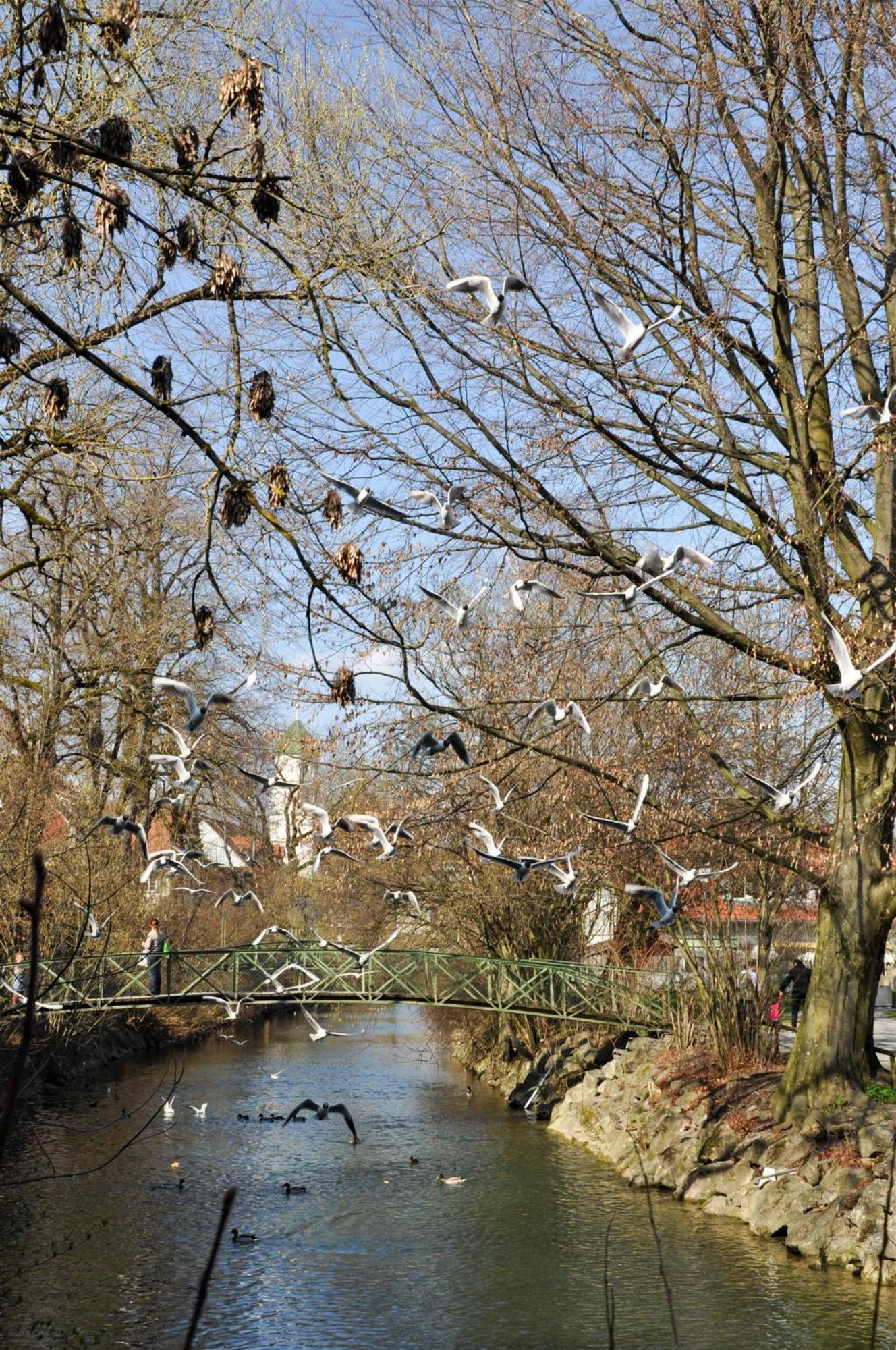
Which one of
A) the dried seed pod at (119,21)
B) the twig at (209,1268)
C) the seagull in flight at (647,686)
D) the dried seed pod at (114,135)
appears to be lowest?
the twig at (209,1268)

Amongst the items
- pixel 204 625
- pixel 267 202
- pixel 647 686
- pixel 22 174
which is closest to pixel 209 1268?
pixel 204 625

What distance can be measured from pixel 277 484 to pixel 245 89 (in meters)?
1.30

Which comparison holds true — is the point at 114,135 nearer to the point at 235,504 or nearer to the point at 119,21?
the point at 119,21

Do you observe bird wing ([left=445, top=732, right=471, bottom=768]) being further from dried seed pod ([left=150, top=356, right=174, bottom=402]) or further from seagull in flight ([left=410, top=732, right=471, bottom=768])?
dried seed pod ([left=150, top=356, right=174, bottom=402])

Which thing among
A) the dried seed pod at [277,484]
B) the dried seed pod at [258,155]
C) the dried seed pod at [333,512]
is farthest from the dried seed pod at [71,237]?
the dried seed pod at [333,512]

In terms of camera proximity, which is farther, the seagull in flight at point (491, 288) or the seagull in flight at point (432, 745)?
the seagull in flight at point (432, 745)

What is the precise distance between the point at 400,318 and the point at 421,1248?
876cm

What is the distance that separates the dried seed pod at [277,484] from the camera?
178 inches

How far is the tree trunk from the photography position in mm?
12531

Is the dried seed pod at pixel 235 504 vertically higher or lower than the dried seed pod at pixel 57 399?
lower

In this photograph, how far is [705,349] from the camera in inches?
436

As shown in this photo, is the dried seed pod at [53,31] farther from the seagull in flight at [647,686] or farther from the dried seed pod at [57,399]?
the seagull in flight at [647,686]

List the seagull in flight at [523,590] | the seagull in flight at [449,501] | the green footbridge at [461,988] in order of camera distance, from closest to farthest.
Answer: the seagull in flight at [449,501], the seagull in flight at [523,590], the green footbridge at [461,988]

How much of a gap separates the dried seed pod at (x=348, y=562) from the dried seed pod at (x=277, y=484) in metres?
0.27
